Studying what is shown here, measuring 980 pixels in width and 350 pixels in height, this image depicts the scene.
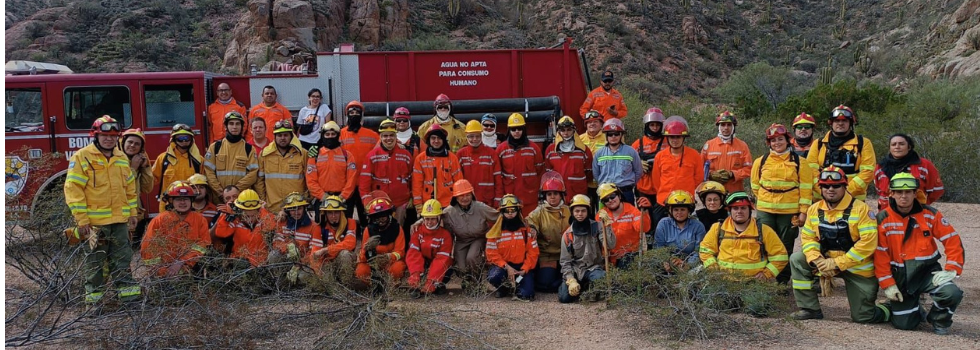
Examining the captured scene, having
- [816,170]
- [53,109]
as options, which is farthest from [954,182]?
[53,109]

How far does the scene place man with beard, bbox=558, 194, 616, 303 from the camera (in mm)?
7223

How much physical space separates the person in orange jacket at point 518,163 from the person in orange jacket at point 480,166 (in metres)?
0.09

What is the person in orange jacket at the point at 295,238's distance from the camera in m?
6.87

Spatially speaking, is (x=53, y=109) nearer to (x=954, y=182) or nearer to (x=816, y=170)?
(x=816, y=170)

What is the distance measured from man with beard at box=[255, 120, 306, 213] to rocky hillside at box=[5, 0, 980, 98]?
55.4ft

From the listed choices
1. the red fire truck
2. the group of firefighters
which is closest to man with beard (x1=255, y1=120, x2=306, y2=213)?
the group of firefighters

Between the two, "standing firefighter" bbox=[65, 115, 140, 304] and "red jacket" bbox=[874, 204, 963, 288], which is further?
"standing firefighter" bbox=[65, 115, 140, 304]

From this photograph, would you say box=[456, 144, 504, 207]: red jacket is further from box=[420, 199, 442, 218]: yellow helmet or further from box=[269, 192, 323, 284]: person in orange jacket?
box=[269, 192, 323, 284]: person in orange jacket

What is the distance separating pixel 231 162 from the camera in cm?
826

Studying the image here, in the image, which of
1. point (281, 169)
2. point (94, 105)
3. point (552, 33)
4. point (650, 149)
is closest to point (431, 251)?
point (281, 169)

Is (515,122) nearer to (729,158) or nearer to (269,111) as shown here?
(729,158)

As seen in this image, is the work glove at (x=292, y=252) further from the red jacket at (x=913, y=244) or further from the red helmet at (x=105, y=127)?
the red jacket at (x=913, y=244)

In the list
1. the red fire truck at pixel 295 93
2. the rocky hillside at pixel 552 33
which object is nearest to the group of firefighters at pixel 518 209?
the red fire truck at pixel 295 93

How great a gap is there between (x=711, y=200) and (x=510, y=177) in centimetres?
231
